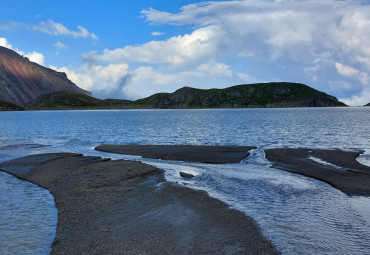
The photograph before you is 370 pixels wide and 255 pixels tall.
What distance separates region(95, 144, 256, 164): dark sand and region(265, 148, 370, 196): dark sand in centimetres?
481

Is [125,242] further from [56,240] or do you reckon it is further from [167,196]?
[167,196]

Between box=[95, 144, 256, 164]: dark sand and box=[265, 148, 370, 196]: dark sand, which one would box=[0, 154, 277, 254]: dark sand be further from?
box=[265, 148, 370, 196]: dark sand

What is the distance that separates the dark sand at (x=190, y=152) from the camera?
130 feet

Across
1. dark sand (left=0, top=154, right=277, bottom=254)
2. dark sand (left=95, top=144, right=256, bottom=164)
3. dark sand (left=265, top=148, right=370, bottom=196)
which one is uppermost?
dark sand (left=265, top=148, right=370, bottom=196)

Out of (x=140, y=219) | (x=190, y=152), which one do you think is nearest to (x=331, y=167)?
(x=190, y=152)

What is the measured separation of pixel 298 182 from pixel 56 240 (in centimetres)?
2074

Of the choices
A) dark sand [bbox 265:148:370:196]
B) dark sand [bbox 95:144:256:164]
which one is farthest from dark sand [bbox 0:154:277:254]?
dark sand [bbox 265:148:370:196]

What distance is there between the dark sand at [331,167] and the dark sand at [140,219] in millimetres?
12253

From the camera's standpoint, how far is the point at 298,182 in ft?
88.6

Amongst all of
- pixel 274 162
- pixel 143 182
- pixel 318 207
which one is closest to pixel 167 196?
pixel 143 182

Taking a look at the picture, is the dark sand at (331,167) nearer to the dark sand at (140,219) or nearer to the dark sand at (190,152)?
the dark sand at (190,152)

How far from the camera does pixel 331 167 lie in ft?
106

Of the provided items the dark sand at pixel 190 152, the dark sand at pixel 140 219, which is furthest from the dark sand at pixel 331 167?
the dark sand at pixel 140 219

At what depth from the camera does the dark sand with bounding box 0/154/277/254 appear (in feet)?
46.7
